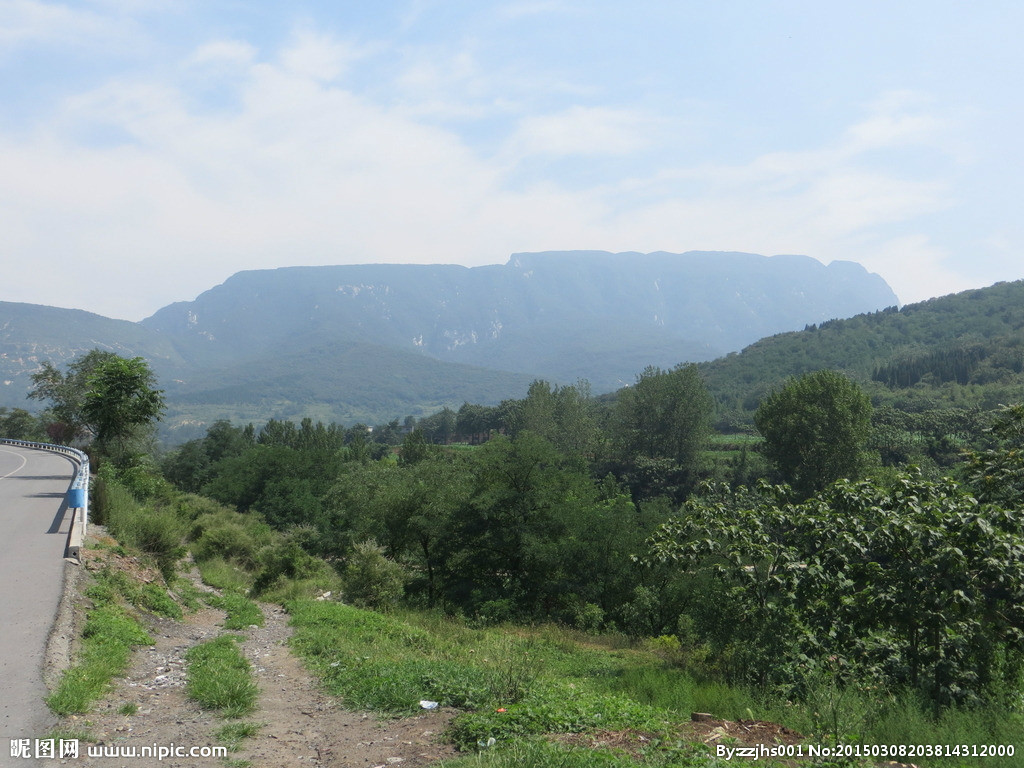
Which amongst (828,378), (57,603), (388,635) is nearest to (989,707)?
(388,635)

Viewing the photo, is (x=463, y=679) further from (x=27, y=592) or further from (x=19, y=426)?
(x=19, y=426)

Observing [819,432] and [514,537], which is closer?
[514,537]

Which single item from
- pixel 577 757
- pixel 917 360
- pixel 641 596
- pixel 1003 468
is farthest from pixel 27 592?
pixel 917 360

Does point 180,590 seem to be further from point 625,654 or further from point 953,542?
point 953,542

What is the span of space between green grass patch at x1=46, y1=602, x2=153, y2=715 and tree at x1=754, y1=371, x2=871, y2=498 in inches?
2157

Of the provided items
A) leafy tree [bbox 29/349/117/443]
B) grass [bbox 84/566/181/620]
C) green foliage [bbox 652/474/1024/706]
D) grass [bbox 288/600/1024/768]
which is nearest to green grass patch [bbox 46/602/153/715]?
grass [bbox 84/566/181/620]

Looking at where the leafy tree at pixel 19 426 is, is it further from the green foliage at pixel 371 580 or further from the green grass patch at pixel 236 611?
the green grass patch at pixel 236 611

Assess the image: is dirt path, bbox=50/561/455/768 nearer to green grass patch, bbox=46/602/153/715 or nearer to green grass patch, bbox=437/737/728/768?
green grass patch, bbox=46/602/153/715

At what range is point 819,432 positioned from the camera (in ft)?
185

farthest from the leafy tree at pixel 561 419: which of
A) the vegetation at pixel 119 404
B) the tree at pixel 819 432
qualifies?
the vegetation at pixel 119 404

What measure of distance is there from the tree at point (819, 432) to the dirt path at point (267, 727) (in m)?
54.4

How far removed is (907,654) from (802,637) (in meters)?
1.40

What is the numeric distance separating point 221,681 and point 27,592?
17.1 ft

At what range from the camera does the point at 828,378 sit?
58594mm
